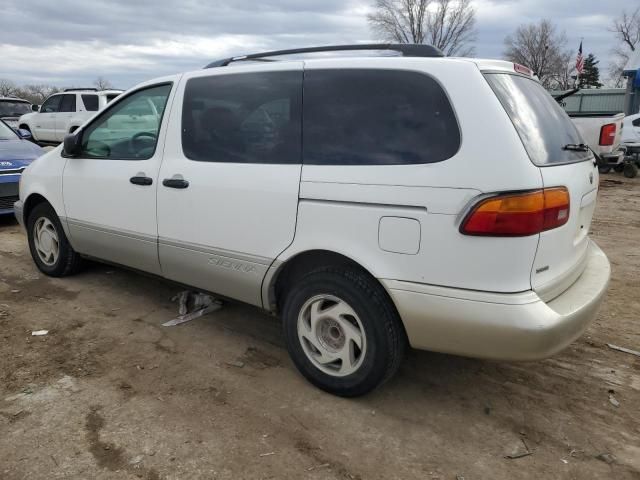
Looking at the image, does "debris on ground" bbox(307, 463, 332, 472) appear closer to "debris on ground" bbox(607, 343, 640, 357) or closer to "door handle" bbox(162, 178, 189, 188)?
"door handle" bbox(162, 178, 189, 188)

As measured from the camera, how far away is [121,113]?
13.9 feet

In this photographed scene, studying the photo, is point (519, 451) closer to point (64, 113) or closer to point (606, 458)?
point (606, 458)

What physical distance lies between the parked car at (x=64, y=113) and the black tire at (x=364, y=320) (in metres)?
14.5

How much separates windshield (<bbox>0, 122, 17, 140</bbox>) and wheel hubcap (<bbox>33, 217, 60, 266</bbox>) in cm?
418

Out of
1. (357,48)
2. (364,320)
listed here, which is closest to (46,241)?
(357,48)

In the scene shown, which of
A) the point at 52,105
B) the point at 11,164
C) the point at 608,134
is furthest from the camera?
the point at 52,105

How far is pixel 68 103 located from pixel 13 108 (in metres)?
3.26

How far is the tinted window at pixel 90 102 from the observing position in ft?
52.9

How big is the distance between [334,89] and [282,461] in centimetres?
195

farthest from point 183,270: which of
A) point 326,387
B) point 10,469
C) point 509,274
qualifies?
point 509,274

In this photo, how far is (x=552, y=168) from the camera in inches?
103

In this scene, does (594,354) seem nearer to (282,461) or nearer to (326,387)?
(326,387)

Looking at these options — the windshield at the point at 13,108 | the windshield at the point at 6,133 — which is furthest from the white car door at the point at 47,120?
the windshield at the point at 6,133

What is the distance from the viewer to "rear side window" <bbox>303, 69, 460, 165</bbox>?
2.62 m
